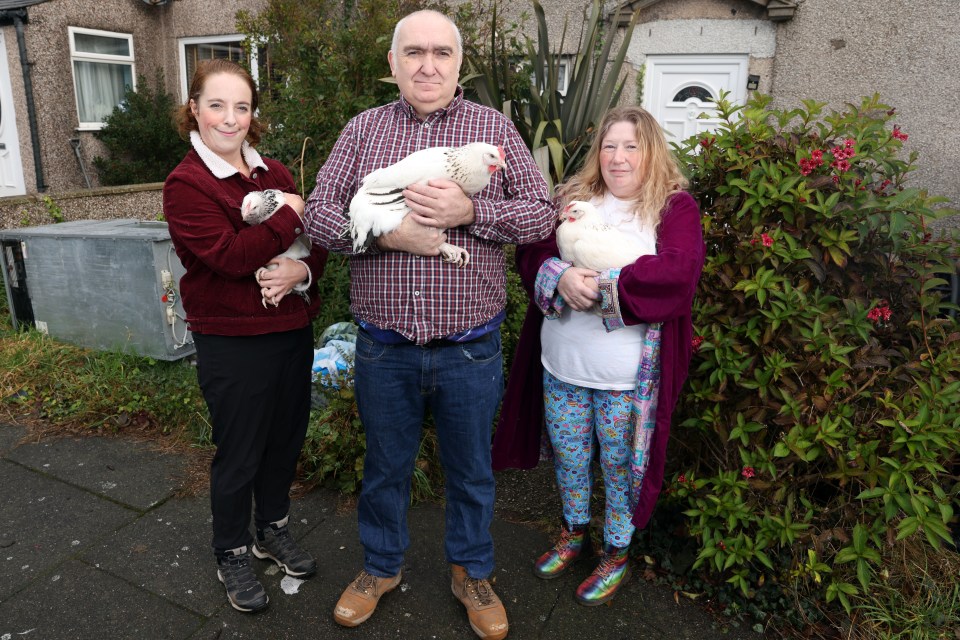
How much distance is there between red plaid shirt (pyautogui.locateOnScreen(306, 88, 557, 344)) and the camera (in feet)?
6.47

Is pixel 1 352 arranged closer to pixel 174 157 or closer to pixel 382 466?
pixel 382 466

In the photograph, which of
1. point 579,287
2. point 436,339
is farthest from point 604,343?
point 436,339

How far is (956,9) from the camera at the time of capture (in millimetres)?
5605

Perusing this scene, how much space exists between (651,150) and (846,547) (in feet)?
4.86

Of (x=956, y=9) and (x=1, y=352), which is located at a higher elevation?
(x=956, y=9)

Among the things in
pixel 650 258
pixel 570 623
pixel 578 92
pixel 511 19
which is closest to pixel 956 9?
pixel 578 92

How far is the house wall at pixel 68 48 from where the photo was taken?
30.6 feet

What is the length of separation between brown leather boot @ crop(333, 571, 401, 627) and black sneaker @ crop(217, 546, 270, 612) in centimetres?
29

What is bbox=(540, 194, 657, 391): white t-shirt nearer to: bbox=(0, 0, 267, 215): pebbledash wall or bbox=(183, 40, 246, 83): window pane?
bbox=(0, 0, 267, 215): pebbledash wall

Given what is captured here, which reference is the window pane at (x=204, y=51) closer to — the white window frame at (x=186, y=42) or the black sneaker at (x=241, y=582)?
the white window frame at (x=186, y=42)

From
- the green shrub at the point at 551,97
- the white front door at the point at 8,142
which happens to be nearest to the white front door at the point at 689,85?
the green shrub at the point at 551,97

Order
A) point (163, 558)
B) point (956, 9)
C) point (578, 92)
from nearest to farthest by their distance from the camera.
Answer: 1. point (163, 558)
2. point (578, 92)
3. point (956, 9)

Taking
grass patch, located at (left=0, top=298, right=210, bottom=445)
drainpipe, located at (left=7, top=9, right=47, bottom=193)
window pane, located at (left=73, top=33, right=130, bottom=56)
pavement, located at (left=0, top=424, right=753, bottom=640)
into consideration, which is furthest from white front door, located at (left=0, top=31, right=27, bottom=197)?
pavement, located at (left=0, top=424, right=753, bottom=640)

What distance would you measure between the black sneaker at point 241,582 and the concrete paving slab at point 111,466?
88cm
